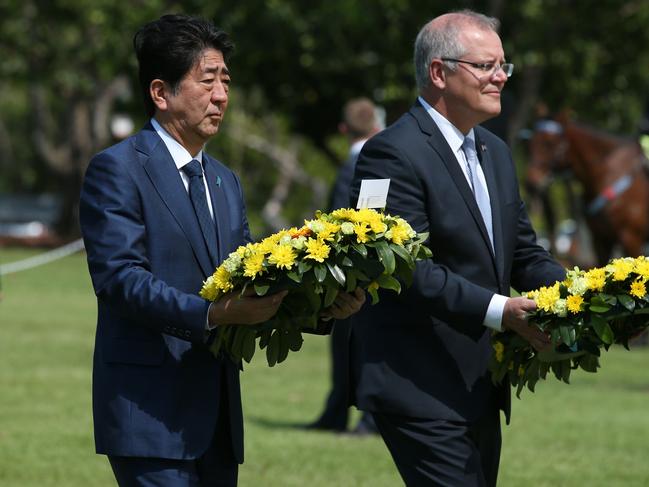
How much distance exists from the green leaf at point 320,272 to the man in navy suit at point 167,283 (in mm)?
125

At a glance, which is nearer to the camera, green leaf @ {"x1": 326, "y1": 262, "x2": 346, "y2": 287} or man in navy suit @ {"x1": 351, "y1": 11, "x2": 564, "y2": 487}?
green leaf @ {"x1": 326, "y1": 262, "x2": 346, "y2": 287}

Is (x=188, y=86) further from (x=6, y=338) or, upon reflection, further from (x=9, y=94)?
(x=9, y=94)

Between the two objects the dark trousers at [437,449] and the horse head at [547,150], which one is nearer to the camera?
the dark trousers at [437,449]

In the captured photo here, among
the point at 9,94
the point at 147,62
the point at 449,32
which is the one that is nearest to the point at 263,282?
the point at 147,62

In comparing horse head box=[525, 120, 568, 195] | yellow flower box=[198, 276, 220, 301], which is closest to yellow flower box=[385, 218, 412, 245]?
yellow flower box=[198, 276, 220, 301]

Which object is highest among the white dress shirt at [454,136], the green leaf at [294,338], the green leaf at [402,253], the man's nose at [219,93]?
the man's nose at [219,93]

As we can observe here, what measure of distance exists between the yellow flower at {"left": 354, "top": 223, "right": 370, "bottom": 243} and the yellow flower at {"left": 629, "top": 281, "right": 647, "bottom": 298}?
1036 mm

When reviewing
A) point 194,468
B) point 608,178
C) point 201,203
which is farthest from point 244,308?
point 608,178

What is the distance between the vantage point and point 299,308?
4.59 m

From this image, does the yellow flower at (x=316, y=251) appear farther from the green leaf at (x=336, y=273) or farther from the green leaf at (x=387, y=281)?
the green leaf at (x=387, y=281)

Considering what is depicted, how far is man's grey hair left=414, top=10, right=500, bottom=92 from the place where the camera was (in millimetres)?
5363

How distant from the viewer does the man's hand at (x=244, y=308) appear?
4.42 metres

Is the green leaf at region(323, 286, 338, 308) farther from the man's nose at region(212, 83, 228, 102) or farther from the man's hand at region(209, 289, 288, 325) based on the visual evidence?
the man's nose at region(212, 83, 228, 102)

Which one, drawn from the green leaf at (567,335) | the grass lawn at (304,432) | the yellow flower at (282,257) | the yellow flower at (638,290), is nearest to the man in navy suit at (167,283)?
the yellow flower at (282,257)
